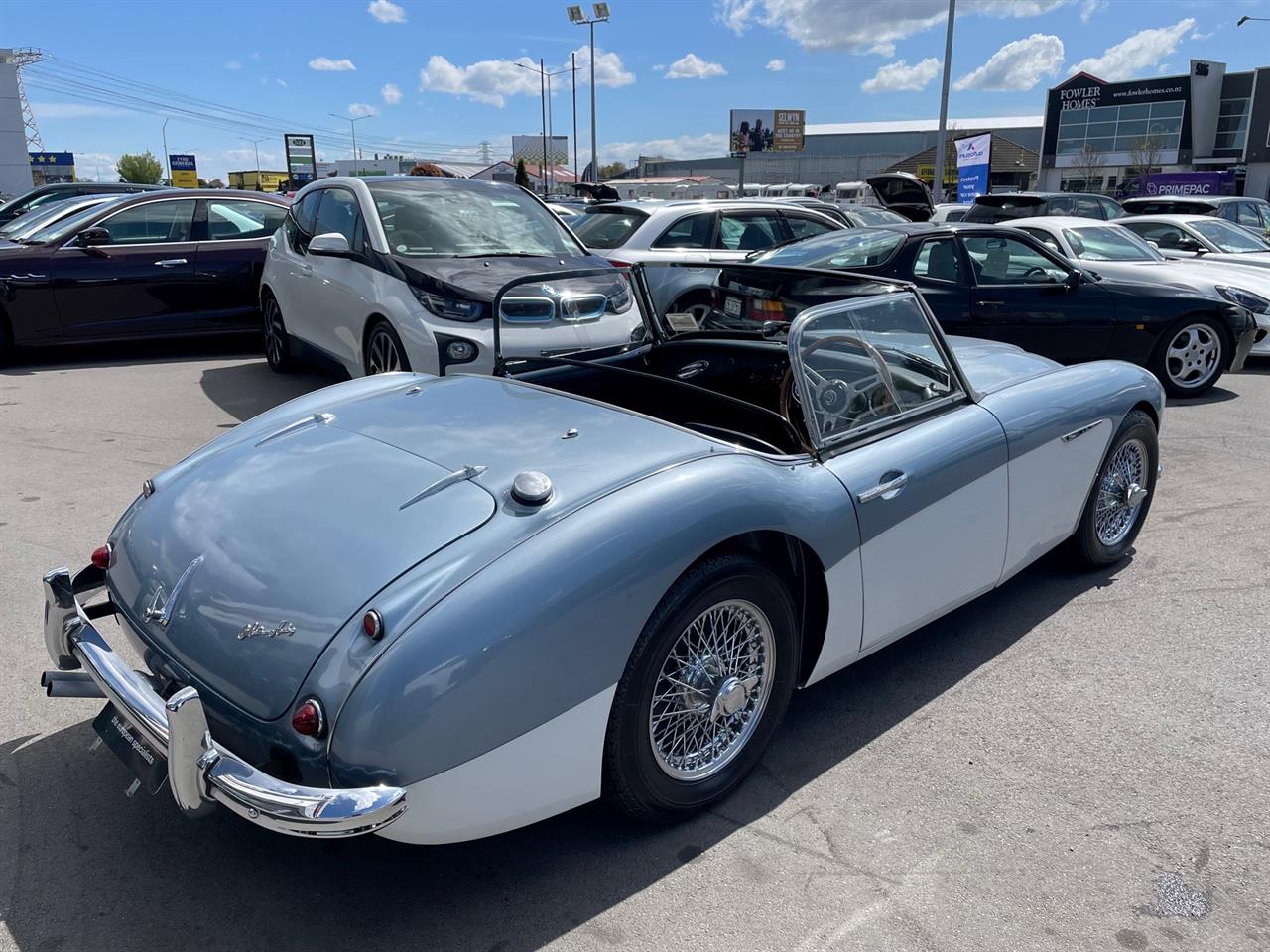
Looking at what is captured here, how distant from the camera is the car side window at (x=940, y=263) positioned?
25.8 ft

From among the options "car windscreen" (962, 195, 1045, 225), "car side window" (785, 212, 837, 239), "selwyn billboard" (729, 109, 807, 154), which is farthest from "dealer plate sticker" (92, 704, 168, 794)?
"selwyn billboard" (729, 109, 807, 154)

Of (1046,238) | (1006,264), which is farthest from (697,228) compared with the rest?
(1046,238)

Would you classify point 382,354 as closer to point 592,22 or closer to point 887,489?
point 887,489

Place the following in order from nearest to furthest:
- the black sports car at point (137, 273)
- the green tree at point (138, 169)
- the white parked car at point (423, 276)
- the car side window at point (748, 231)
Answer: the white parked car at point (423, 276) → the black sports car at point (137, 273) → the car side window at point (748, 231) → the green tree at point (138, 169)

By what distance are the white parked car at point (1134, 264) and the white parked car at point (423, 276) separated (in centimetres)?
447

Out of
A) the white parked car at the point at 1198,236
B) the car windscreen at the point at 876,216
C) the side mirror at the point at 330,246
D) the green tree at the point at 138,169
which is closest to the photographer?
the side mirror at the point at 330,246

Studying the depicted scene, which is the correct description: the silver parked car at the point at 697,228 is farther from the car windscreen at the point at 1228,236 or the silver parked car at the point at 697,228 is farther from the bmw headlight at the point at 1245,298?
the car windscreen at the point at 1228,236

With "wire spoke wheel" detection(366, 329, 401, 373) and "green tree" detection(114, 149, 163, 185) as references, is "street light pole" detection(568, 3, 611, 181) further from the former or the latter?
"green tree" detection(114, 149, 163, 185)

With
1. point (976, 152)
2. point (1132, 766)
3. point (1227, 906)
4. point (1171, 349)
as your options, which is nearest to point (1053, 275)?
point (1171, 349)

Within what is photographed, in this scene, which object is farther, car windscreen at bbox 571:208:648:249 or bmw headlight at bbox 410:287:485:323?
car windscreen at bbox 571:208:648:249

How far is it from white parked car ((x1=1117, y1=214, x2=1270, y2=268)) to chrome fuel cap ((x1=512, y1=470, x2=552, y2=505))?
1099 centimetres

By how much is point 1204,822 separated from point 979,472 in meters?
1.21

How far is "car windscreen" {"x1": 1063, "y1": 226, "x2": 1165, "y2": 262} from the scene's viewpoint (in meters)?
9.19

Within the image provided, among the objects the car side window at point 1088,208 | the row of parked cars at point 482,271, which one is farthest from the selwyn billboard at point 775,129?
the row of parked cars at point 482,271
